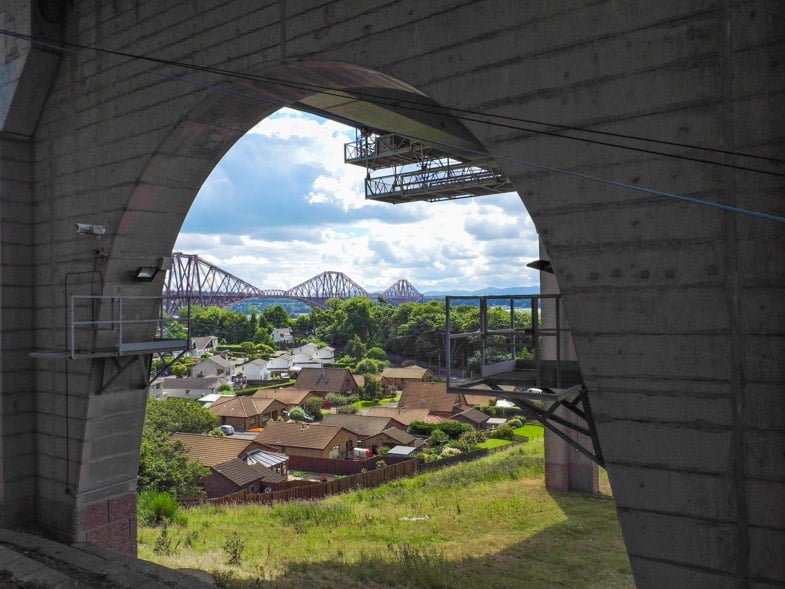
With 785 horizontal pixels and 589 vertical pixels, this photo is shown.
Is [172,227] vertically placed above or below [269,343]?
above

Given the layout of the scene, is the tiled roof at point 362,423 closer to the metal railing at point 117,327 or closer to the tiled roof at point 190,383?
the tiled roof at point 190,383

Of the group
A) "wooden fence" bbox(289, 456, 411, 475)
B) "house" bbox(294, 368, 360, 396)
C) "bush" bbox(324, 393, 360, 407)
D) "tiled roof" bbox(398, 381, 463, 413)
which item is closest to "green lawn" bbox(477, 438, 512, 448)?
"wooden fence" bbox(289, 456, 411, 475)

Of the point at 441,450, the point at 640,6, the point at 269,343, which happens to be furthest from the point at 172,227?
the point at 269,343

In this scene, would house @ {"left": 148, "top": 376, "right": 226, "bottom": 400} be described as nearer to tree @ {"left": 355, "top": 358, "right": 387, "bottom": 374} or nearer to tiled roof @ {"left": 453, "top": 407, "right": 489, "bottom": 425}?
tree @ {"left": 355, "top": 358, "right": 387, "bottom": 374}

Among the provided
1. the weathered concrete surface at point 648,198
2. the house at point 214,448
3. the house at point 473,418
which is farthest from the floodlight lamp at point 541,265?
the house at point 473,418

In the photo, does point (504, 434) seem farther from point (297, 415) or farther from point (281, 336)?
point (281, 336)

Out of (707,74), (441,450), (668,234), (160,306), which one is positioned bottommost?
(441,450)

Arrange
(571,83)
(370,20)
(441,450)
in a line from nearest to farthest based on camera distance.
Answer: (571,83)
(370,20)
(441,450)

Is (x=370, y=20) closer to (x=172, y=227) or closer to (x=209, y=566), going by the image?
(x=172, y=227)
